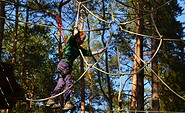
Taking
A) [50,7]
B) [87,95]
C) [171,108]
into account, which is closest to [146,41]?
[171,108]

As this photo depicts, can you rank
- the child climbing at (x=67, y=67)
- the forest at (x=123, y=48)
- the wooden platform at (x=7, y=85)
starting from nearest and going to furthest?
the child climbing at (x=67, y=67) < the wooden platform at (x=7, y=85) < the forest at (x=123, y=48)

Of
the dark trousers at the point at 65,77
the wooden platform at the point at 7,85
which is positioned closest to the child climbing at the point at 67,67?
the dark trousers at the point at 65,77

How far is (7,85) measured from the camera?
4.21m

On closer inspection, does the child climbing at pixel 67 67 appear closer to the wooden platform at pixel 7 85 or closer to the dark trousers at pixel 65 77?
the dark trousers at pixel 65 77

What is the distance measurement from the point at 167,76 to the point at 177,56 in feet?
4.21

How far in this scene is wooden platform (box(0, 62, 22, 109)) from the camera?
407cm

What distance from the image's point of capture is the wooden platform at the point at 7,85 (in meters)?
4.07

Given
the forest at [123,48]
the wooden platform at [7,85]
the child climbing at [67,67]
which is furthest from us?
the forest at [123,48]

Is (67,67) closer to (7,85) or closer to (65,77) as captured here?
(65,77)

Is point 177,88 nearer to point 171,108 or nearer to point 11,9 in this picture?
point 171,108

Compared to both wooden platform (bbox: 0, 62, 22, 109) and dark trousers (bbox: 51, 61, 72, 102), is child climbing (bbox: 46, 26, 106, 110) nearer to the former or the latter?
dark trousers (bbox: 51, 61, 72, 102)

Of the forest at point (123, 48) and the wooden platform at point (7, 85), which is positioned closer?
the wooden platform at point (7, 85)

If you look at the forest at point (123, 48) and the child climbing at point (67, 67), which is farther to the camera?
the forest at point (123, 48)

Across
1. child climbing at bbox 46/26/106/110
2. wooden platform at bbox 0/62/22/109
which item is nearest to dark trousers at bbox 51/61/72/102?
child climbing at bbox 46/26/106/110
